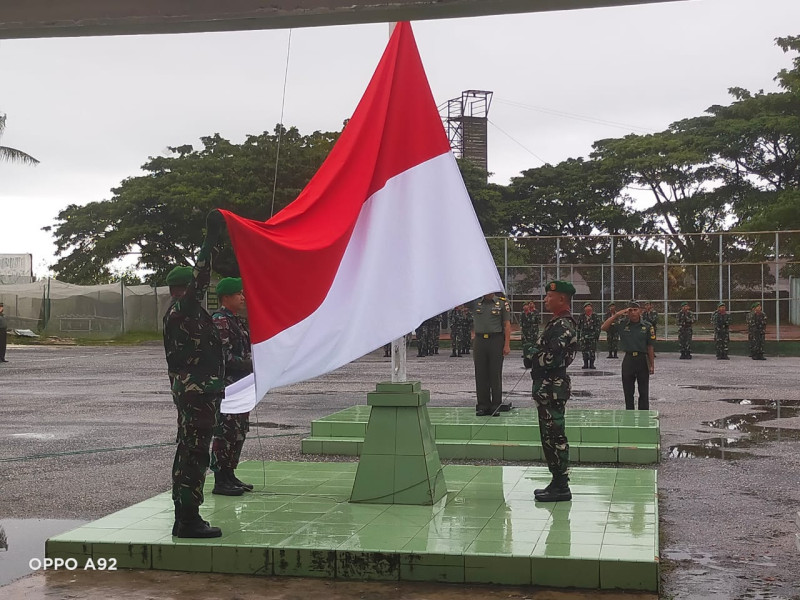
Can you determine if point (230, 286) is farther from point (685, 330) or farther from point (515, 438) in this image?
point (685, 330)

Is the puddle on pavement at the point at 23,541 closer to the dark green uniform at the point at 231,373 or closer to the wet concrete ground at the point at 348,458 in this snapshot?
the wet concrete ground at the point at 348,458

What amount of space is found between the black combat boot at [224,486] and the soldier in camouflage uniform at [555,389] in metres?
2.41

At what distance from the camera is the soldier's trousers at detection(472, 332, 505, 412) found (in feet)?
42.6

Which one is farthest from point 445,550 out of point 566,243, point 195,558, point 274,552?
point 566,243

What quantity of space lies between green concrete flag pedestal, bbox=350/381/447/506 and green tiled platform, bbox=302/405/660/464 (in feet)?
10.8

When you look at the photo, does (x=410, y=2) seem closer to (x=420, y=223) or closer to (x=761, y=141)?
(x=420, y=223)

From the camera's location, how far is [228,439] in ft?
26.2

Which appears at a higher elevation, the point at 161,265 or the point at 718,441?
the point at 161,265

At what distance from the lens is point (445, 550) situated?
5.93 meters

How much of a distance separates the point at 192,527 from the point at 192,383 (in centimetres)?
95

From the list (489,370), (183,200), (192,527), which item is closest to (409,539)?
(192,527)

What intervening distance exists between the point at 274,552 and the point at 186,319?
62.6 inches

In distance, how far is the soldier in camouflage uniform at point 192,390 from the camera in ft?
20.7

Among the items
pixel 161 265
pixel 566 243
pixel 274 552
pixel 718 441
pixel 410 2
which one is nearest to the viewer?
pixel 410 2
